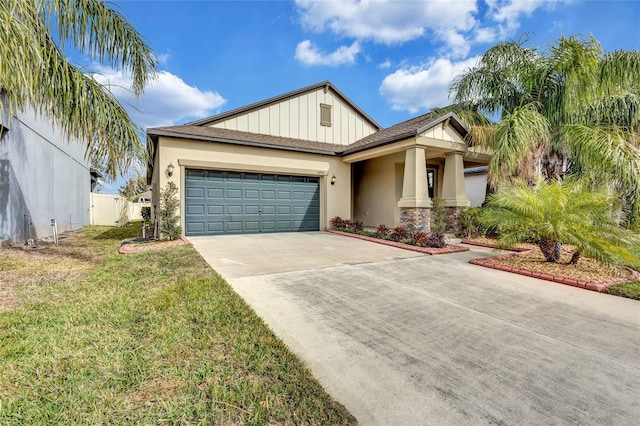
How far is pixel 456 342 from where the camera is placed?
9.93 ft

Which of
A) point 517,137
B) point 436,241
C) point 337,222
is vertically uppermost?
point 517,137

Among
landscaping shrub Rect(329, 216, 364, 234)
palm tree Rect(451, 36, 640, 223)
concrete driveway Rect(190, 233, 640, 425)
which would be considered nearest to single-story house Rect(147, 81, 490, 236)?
landscaping shrub Rect(329, 216, 364, 234)

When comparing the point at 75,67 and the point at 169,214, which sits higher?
the point at 75,67

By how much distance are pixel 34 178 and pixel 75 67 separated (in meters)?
7.65

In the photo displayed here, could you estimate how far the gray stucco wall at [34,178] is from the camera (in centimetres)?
850

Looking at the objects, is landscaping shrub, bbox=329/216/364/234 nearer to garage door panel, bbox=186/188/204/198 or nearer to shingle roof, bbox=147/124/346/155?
shingle roof, bbox=147/124/346/155

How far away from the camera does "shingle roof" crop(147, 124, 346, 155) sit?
9.94 meters

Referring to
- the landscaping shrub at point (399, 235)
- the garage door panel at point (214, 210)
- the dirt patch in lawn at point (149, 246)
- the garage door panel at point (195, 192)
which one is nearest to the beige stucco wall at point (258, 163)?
the garage door panel at point (195, 192)

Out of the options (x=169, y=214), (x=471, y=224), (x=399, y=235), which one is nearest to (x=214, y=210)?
Answer: (x=169, y=214)

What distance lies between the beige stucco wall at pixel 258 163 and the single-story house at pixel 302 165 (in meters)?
0.04

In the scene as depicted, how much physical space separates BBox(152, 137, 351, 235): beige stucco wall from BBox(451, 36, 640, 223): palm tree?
18.5ft

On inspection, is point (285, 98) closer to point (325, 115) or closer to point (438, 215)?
point (325, 115)

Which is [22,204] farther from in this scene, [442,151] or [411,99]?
[411,99]

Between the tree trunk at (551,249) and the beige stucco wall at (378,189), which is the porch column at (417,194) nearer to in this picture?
the beige stucco wall at (378,189)
